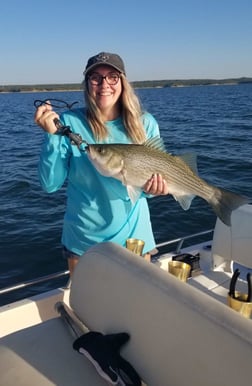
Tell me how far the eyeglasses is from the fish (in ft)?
1.66

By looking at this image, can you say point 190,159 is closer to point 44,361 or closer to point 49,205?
point 44,361

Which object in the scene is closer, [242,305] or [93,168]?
[242,305]

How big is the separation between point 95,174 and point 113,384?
1.63 meters

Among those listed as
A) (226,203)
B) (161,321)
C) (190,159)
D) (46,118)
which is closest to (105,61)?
(46,118)

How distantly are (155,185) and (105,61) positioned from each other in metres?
1.09

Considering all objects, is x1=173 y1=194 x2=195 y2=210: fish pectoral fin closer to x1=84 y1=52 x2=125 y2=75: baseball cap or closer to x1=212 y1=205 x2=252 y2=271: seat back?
x1=212 y1=205 x2=252 y2=271: seat back

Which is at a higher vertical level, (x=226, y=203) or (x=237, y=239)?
(x=226, y=203)

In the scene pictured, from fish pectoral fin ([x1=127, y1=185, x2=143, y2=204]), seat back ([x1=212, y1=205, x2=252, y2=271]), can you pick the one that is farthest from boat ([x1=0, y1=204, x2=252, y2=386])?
seat back ([x1=212, y1=205, x2=252, y2=271])

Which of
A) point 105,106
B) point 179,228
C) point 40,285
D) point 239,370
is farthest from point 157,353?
point 179,228

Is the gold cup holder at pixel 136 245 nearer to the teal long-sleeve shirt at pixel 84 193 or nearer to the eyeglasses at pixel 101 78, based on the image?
the teal long-sleeve shirt at pixel 84 193

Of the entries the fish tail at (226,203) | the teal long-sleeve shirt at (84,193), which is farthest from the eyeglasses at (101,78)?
the fish tail at (226,203)

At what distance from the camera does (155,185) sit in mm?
3482

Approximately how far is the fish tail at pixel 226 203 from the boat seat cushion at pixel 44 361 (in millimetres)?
1635

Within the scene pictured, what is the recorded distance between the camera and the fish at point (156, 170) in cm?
331
